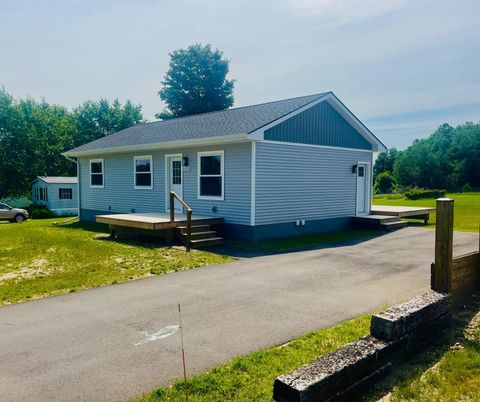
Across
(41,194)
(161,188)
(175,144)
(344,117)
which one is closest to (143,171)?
(161,188)

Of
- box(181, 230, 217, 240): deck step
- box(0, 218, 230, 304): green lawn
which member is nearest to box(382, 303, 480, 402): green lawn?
box(0, 218, 230, 304): green lawn

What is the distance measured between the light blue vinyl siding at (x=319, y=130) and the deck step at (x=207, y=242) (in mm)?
3384

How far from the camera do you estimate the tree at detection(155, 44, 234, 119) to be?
132 feet

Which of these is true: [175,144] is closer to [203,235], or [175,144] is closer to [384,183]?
[203,235]

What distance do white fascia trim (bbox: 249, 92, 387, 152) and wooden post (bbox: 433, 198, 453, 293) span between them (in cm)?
696

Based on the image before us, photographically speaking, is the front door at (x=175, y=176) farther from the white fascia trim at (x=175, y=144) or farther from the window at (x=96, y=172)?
the window at (x=96, y=172)

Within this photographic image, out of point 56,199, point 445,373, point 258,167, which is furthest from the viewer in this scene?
point 56,199

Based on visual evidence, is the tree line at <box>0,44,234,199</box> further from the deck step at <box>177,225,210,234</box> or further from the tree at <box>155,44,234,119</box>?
the deck step at <box>177,225,210,234</box>

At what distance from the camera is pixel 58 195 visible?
2736 centimetres

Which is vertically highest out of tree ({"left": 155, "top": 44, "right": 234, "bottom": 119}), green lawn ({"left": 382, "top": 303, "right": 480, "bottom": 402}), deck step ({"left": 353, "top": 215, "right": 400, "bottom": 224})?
tree ({"left": 155, "top": 44, "right": 234, "bottom": 119})

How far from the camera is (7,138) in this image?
31.5 meters

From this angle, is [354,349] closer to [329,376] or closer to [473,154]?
[329,376]

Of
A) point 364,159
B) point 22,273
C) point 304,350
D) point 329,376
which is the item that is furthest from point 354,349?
point 364,159

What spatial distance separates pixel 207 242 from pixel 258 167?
2699 millimetres
